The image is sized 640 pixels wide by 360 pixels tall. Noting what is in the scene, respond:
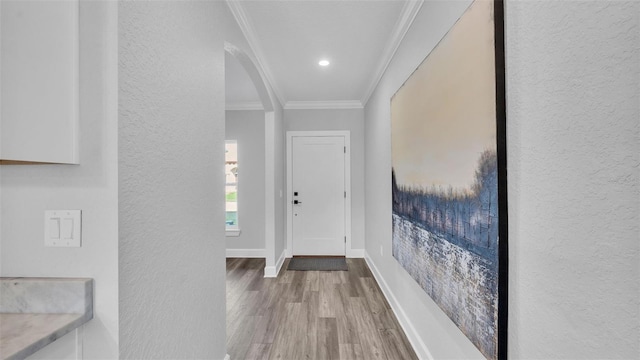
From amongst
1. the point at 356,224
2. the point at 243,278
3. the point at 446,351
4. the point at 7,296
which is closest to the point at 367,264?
the point at 356,224

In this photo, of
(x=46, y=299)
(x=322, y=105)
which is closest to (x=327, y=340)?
(x=46, y=299)

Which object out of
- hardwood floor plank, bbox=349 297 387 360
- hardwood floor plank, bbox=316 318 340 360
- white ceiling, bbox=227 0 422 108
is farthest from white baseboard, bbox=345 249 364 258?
white ceiling, bbox=227 0 422 108

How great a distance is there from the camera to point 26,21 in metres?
0.83

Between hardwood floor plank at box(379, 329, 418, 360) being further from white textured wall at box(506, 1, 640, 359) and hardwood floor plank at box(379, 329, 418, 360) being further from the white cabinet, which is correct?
the white cabinet

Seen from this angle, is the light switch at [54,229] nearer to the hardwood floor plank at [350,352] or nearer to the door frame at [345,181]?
the hardwood floor plank at [350,352]

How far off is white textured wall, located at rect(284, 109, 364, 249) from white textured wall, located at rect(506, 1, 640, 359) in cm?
356

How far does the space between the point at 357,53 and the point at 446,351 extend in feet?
8.20

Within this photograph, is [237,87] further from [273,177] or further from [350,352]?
[350,352]

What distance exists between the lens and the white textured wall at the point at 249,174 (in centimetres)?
466

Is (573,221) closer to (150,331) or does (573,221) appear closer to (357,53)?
(150,331)

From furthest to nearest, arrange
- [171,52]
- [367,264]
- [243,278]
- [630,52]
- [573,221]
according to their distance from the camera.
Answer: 1. [367,264]
2. [243,278]
3. [171,52]
4. [573,221]
5. [630,52]

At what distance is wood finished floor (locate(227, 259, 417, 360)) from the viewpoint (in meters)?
2.12

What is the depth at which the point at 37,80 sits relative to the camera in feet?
2.72

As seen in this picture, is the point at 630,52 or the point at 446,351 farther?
the point at 446,351
